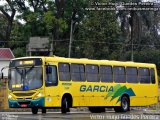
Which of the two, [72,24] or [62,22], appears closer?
[62,22]

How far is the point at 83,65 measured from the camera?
27.8 meters

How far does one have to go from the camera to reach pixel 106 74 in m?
29.3

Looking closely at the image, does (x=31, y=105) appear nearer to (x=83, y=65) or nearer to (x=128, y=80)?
(x=83, y=65)

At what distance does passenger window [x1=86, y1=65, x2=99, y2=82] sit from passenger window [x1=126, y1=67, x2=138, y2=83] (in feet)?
8.93

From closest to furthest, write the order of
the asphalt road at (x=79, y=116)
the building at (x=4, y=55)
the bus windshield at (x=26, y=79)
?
the asphalt road at (x=79, y=116)
the bus windshield at (x=26, y=79)
the building at (x=4, y=55)

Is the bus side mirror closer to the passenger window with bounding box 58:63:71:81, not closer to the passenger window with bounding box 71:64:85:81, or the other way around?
the passenger window with bounding box 58:63:71:81

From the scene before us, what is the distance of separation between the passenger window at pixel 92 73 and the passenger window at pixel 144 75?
13.2 ft

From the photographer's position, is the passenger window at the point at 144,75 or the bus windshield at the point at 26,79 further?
the passenger window at the point at 144,75

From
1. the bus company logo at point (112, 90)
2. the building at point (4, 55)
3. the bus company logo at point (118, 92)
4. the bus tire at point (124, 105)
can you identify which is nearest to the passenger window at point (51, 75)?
the bus company logo at point (112, 90)

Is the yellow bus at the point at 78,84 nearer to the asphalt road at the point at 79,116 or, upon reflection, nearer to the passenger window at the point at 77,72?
the passenger window at the point at 77,72

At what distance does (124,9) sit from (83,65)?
41502 millimetres

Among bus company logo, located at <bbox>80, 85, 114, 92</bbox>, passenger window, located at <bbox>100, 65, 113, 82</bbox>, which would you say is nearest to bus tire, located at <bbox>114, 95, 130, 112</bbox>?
bus company logo, located at <bbox>80, 85, 114, 92</bbox>

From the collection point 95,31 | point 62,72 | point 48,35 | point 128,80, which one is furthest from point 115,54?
point 62,72

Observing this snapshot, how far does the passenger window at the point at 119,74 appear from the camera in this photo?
2983 centimetres
